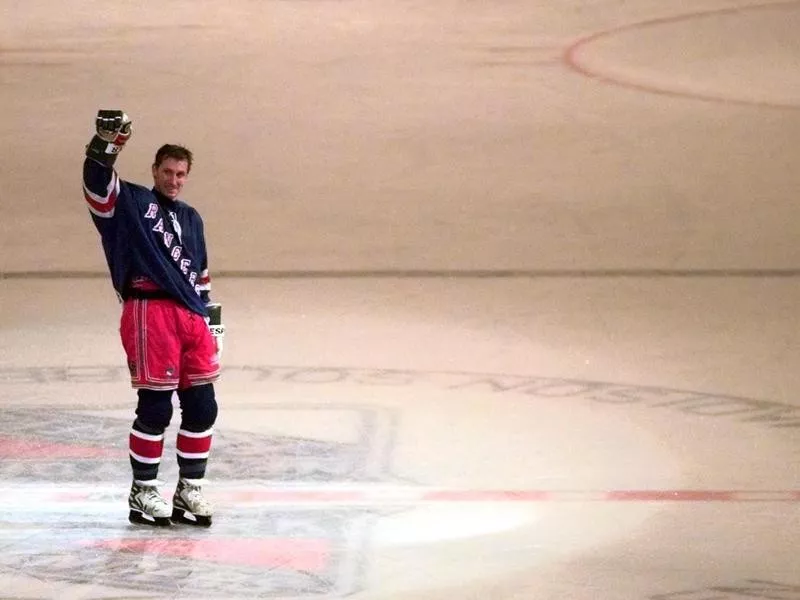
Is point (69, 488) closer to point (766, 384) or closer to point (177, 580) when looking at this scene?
point (177, 580)

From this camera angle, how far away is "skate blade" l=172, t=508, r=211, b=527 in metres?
5.36

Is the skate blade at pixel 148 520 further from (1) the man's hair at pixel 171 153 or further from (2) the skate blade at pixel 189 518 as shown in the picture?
(1) the man's hair at pixel 171 153

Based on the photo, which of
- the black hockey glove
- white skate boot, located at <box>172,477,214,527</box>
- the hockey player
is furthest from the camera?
white skate boot, located at <box>172,477,214,527</box>

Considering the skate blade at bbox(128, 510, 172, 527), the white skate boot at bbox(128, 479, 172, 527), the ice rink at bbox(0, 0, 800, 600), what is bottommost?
the skate blade at bbox(128, 510, 172, 527)

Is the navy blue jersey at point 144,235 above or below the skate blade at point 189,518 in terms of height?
above

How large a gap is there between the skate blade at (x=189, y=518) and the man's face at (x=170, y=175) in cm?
105

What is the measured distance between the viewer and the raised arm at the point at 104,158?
5.11m

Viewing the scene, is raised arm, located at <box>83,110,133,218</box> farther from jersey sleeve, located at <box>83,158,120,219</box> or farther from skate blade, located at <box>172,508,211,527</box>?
skate blade, located at <box>172,508,211,527</box>

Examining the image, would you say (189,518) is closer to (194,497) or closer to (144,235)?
(194,497)

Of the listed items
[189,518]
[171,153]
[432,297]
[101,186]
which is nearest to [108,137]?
[101,186]

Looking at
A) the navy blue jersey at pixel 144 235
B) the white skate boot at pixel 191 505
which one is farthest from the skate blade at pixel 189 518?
the navy blue jersey at pixel 144 235

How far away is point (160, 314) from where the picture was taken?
531 cm

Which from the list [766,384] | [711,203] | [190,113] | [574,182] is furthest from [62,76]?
[766,384]

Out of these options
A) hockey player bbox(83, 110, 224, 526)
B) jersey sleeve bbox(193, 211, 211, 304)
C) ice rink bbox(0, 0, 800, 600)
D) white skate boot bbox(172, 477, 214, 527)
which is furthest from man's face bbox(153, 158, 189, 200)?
ice rink bbox(0, 0, 800, 600)
